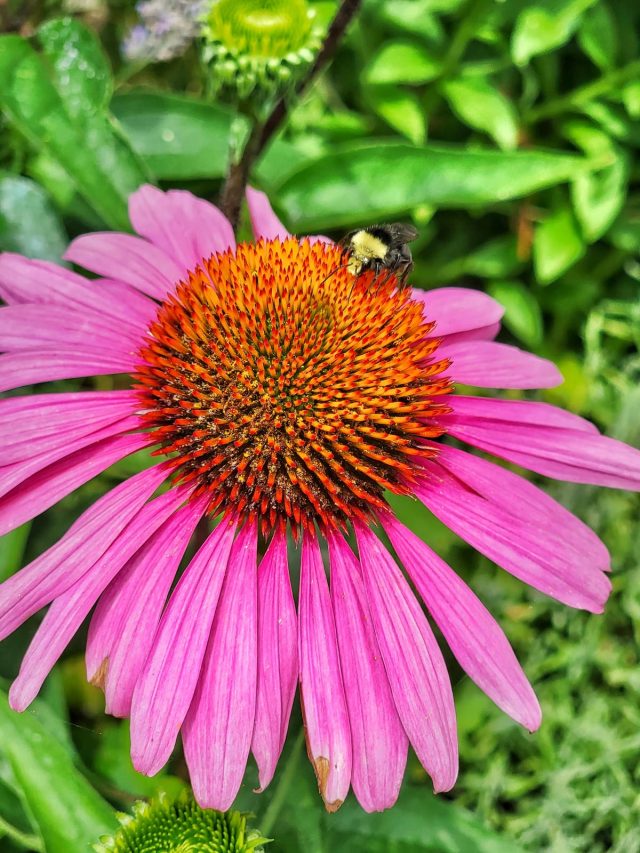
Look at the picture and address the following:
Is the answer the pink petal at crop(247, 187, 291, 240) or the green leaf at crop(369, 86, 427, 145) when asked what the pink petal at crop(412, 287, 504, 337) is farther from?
the green leaf at crop(369, 86, 427, 145)

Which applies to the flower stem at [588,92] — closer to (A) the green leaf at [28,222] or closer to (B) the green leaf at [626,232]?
(B) the green leaf at [626,232]

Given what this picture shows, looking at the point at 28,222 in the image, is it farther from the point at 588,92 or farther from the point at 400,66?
the point at 588,92

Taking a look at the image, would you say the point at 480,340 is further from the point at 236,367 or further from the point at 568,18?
the point at 568,18

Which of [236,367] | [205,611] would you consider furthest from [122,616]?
[236,367]

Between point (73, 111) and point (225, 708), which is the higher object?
point (73, 111)

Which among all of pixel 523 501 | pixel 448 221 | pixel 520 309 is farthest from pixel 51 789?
pixel 448 221

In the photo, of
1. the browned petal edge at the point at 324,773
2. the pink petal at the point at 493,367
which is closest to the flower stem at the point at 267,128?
the pink petal at the point at 493,367

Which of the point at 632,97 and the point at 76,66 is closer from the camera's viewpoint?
the point at 76,66
